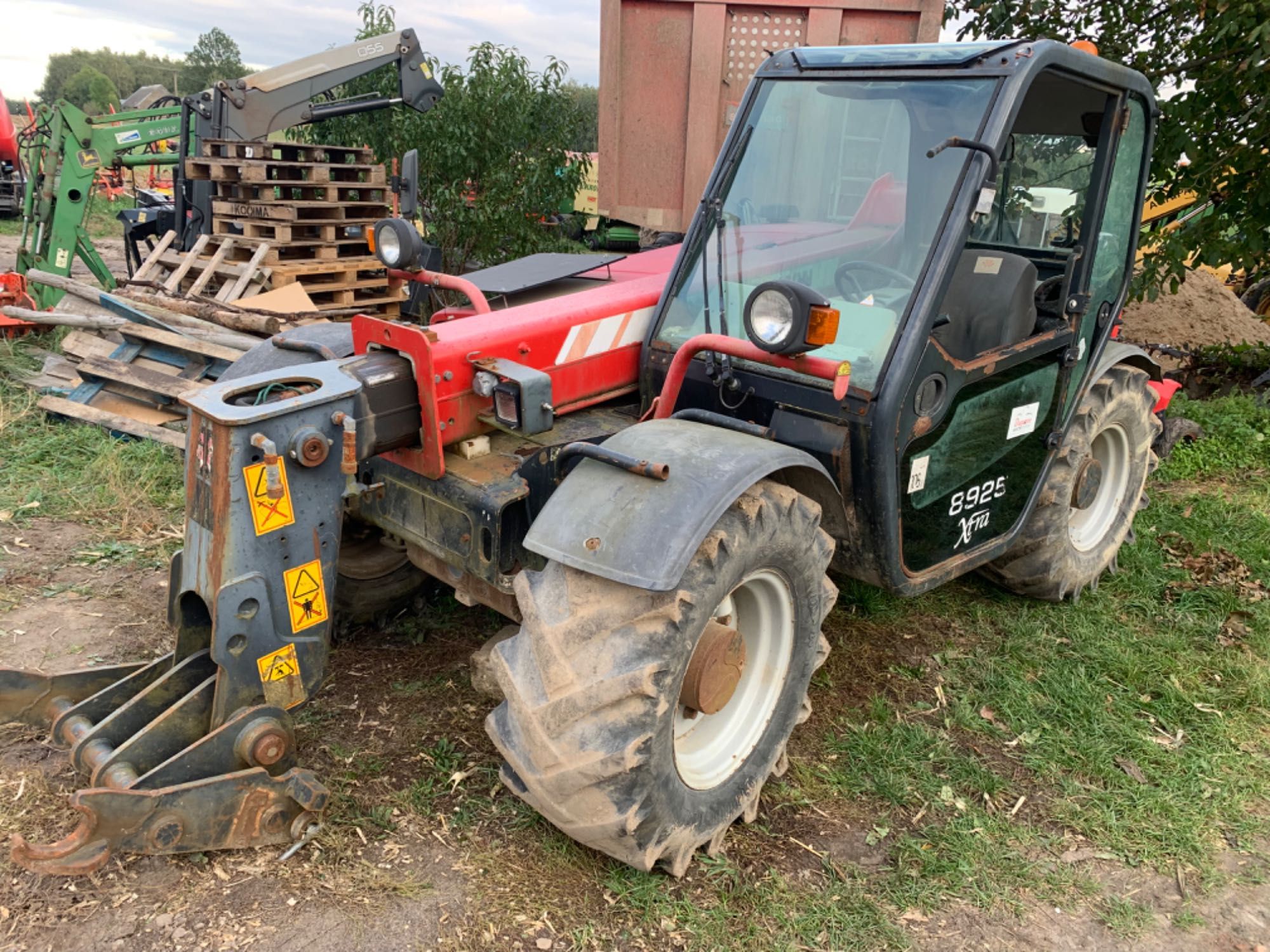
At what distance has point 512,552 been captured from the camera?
2904mm

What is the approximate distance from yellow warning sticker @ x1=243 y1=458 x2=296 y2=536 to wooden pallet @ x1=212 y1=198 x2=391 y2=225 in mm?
5464

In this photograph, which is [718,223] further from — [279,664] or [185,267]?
[185,267]

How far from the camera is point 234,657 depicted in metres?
2.43

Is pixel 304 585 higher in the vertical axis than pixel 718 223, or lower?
lower

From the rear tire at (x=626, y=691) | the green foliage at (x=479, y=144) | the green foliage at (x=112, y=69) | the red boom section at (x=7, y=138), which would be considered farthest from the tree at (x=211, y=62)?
the rear tire at (x=626, y=691)

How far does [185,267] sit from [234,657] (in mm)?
5703

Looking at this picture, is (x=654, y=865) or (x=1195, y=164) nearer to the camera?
(x=654, y=865)

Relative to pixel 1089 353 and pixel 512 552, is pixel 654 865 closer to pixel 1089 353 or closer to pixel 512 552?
pixel 512 552

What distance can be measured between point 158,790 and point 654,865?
1321mm

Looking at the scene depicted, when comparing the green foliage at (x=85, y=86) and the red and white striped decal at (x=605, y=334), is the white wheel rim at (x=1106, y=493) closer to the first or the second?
the red and white striped decal at (x=605, y=334)

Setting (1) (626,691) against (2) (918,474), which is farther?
(2) (918,474)

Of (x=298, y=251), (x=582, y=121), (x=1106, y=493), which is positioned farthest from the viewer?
(x=582, y=121)

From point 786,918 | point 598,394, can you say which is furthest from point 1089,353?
point 786,918

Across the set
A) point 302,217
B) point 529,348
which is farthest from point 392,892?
point 302,217
